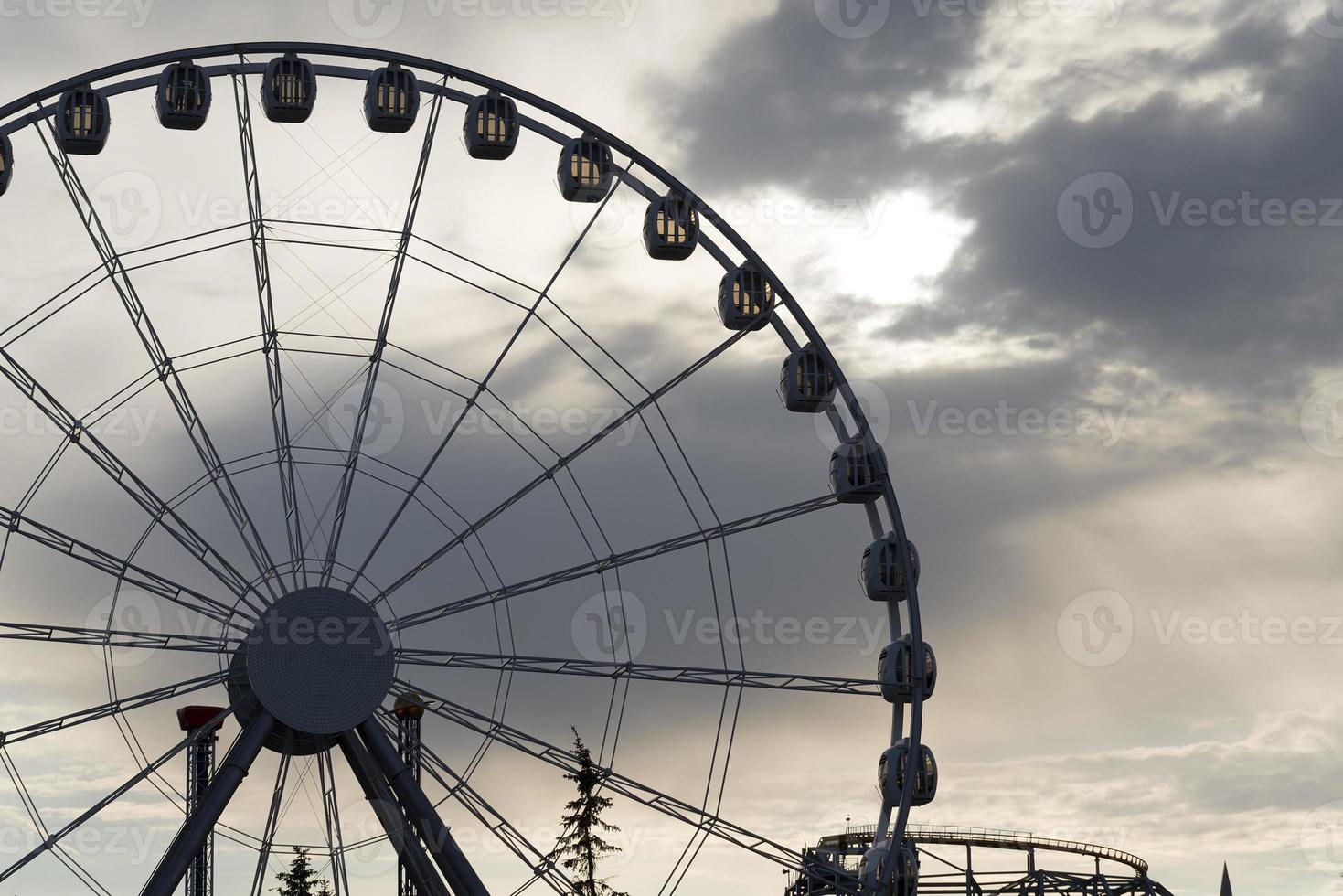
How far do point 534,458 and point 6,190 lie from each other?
11.2 m

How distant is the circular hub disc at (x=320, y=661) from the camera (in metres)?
33.8

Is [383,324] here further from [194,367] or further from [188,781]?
[188,781]

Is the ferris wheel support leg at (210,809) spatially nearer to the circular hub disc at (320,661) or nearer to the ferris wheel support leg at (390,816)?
the circular hub disc at (320,661)

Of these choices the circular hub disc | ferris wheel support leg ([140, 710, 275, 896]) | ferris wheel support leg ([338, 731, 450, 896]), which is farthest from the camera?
ferris wheel support leg ([338, 731, 450, 896])

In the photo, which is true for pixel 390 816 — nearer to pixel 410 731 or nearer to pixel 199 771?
pixel 410 731

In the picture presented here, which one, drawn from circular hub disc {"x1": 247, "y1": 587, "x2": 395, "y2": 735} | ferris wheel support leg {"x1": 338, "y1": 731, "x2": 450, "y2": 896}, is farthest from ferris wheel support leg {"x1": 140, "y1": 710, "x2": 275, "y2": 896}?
ferris wheel support leg {"x1": 338, "y1": 731, "x2": 450, "y2": 896}

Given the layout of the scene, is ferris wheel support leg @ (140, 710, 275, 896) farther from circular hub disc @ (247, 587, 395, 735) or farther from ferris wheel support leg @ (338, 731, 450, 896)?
ferris wheel support leg @ (338, 731, 450, 896)

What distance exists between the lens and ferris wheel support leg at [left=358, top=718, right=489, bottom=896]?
112 feet

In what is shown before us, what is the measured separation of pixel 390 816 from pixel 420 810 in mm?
771

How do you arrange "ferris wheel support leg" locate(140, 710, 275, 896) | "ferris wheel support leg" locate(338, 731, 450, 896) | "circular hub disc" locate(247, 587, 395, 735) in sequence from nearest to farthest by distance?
1. "ferris wheel support leg" locate(140, 710, 275, 896)
2. "circular hub disc" locate(247, 587, 395, 735)
3. "ferris wheel support leg" locate(338, 731, 450, 896)

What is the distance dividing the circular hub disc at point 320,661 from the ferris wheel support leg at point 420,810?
50 centimetres

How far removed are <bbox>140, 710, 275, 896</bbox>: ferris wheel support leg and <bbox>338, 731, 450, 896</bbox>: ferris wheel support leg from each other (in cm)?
155

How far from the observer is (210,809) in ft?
108

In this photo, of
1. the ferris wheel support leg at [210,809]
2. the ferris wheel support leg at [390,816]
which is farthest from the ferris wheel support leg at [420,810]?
the ferris wheel support leg at [210,809]
